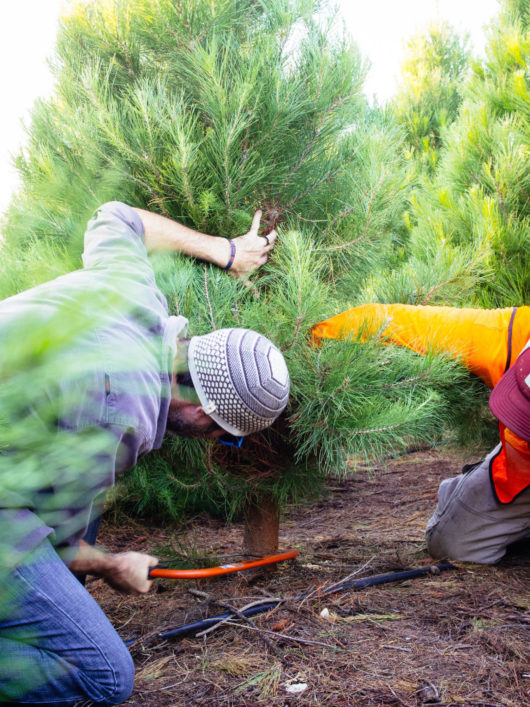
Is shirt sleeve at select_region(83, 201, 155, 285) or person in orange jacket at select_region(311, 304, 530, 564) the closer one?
shirt sleeve at select_region(83, 201, 155, 285)

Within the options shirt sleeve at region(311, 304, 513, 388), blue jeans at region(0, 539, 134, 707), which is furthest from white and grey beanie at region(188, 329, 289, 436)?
blue jeans at region(0, 539, 134, 707)

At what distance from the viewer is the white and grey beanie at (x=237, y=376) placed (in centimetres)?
154

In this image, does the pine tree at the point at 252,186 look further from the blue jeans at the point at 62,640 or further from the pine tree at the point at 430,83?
the pine tree at the point at 430,83

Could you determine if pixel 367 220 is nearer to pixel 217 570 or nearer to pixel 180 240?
Result: pixel 180 240

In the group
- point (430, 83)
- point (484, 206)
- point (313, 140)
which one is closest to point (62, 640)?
point (313, 140)

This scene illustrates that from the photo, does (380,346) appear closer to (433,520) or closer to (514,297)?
(514,297)

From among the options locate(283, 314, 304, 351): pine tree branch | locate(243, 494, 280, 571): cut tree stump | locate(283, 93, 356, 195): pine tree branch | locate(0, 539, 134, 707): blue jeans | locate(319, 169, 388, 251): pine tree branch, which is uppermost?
locate(283, 93, 356, 195): pine tree branch

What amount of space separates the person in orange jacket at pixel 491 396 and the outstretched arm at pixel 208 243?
337mm

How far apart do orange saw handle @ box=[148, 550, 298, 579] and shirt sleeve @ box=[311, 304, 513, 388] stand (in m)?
0.89

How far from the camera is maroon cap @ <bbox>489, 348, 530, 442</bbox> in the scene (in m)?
1.90

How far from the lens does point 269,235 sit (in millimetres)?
2113

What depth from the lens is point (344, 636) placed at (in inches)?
70.6

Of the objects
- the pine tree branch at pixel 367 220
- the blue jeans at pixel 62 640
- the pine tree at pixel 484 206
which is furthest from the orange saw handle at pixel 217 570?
the pine tree branch at pixel 367 220

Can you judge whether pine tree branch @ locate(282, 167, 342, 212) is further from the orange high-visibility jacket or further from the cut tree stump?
the cut tree stump
